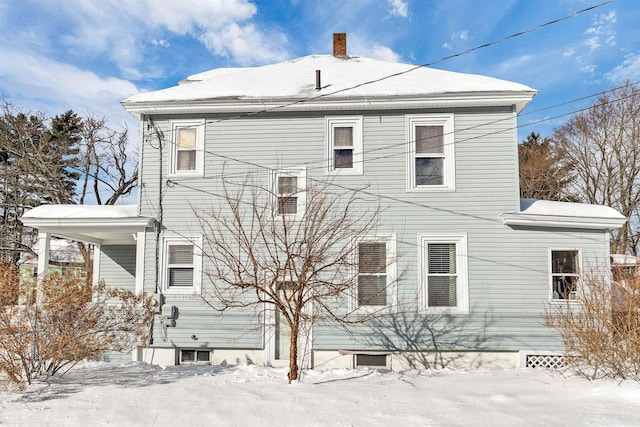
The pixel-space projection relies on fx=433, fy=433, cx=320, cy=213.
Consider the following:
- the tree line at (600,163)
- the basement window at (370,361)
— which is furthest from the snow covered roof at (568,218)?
the tree line at (600,163)

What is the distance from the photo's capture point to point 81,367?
8.66 meters

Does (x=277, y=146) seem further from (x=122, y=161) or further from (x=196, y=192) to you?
(x=122, y=161)

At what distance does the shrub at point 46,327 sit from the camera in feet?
20.6

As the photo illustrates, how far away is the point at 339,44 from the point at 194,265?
7.69 metres

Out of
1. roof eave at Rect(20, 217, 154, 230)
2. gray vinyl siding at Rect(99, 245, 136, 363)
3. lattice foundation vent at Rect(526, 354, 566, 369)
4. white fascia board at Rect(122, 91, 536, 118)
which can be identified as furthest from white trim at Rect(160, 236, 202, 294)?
lattice foundation vent at Rect(526, 354, 566, 369)

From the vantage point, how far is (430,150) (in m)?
9.80

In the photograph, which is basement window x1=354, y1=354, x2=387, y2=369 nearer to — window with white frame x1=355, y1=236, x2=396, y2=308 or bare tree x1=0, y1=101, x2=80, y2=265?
window with white frame x1=355, y1=236, x2=396, y2=308

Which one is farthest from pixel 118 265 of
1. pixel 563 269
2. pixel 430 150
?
pixel 563 269

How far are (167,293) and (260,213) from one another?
2757 millimetres

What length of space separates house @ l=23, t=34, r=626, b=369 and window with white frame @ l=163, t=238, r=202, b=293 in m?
0.03

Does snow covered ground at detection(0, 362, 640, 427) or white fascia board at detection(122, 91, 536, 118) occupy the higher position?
white fascia board at detection(122, 91, 536, 118)

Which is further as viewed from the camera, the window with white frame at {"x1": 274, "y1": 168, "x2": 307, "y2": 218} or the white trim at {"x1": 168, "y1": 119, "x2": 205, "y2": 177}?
the white trim at {"x1": 168, "y1": 119, "x2": 205, "y2": 177}

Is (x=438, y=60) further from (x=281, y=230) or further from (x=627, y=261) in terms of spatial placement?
(x=627, y=261)

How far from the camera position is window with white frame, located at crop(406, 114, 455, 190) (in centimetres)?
966
